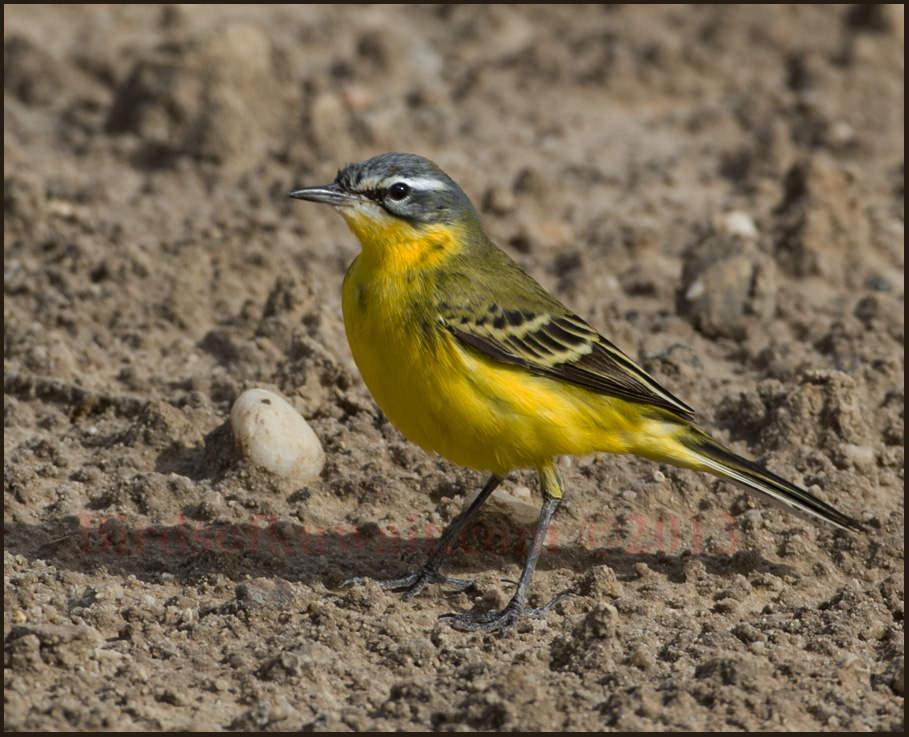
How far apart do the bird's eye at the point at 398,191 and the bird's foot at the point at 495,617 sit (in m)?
2.28

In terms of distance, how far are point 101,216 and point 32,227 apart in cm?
62

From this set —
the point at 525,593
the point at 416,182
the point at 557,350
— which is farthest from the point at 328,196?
the point at 525,593

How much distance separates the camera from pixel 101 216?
1081 centimetres

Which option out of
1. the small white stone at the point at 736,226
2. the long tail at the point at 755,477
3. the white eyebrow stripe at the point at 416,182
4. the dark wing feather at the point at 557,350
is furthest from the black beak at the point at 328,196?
the small white stone at the point at 736,226

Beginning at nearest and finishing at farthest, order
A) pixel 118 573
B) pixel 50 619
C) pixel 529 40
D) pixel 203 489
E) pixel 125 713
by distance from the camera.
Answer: pixel 125 713 < pixel 50 619 < pixel 118 573 < pixel 203 489 < pixel 529 40

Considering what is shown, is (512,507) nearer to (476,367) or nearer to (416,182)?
(476,367)

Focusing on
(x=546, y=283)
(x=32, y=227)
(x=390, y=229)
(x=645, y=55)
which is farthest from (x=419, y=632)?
(x=645, y=55)

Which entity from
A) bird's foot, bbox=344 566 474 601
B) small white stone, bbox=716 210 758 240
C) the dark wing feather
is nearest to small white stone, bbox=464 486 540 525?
bird's foot, bbox=344 566 474 601

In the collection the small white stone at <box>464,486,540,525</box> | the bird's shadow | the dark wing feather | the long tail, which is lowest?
the bird's shadow

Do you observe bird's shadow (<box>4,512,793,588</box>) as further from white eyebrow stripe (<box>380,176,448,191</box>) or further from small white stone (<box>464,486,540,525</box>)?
white eyebrow stripe (<box>380,176,448,191</box>)

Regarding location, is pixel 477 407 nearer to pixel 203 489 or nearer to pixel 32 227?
pixel 203 489

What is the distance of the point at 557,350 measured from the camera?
6.91 m

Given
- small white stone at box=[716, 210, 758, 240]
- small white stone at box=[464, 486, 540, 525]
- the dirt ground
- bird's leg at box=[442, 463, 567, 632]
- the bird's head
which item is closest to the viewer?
the dirt ground

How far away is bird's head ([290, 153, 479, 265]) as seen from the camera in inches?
271
